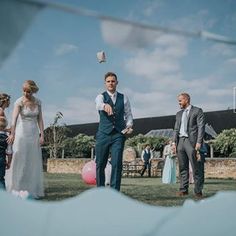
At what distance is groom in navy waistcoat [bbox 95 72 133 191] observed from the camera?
1839 mm

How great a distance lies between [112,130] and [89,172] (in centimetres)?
16

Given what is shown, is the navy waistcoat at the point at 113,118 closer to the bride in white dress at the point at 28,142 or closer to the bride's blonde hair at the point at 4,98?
the bride in white dress at the point at 28,142

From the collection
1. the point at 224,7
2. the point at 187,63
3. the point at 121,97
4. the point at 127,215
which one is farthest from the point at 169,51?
the point at 127,215

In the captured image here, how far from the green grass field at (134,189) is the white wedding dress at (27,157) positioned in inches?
1.6

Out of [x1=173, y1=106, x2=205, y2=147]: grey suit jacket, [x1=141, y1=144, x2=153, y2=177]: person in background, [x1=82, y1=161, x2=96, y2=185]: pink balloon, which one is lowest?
[x1=82, y1=161, x2=96, y2=185]: pink balloon

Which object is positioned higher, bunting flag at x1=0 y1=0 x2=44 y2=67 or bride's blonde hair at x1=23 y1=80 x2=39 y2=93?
bunting flag at x1=0 y1=0 x2=44 y2=67

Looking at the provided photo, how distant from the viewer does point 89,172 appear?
1900 millimetres

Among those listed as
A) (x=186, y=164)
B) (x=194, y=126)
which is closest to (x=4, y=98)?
(x=194, y=126)

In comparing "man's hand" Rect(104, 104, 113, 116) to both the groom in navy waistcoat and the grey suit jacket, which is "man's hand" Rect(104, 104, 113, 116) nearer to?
the groom in navy waistcoat

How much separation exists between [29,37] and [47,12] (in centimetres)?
9

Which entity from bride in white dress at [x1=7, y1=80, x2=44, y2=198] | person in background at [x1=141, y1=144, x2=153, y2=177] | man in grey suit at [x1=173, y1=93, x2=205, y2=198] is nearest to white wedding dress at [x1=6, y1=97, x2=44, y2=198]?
bride in white dress at [x1=7, y1=80, x2=44, y2=198]

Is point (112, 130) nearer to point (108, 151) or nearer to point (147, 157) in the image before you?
point (108, 151)

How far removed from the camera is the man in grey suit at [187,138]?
1.96 m

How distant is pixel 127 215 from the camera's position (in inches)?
70.8
